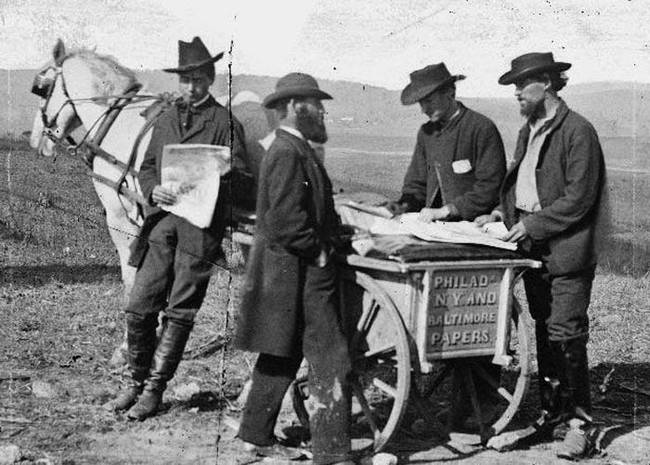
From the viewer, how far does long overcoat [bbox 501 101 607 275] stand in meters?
5.07

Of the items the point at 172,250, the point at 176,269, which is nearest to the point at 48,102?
the point at 172,250

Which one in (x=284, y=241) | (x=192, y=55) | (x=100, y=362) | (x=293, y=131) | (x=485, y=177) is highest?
(x=192, y=55)

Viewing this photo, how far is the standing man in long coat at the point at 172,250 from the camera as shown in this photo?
5453 mm

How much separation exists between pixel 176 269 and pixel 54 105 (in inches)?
98.0

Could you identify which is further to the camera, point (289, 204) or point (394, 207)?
point (394, 207)

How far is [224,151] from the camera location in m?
5.44

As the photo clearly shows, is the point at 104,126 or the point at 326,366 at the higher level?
the point at 104,126

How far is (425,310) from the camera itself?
4.61 m

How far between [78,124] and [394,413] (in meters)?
3.89

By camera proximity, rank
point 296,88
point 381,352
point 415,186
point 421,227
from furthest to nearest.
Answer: point 415,186 → point 421,227 → point 381,352 → point 296,88

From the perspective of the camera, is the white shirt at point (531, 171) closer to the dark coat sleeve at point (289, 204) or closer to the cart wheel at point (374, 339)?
the cart wheel at point (374, 339)

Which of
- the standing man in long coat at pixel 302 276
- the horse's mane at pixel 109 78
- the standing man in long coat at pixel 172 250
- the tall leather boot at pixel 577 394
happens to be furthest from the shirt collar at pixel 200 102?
the tall leather boot at pixel 577 394

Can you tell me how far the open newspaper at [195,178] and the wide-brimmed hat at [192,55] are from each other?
21.1 inches

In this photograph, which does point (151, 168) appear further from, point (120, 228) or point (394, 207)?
point (394, 207)
